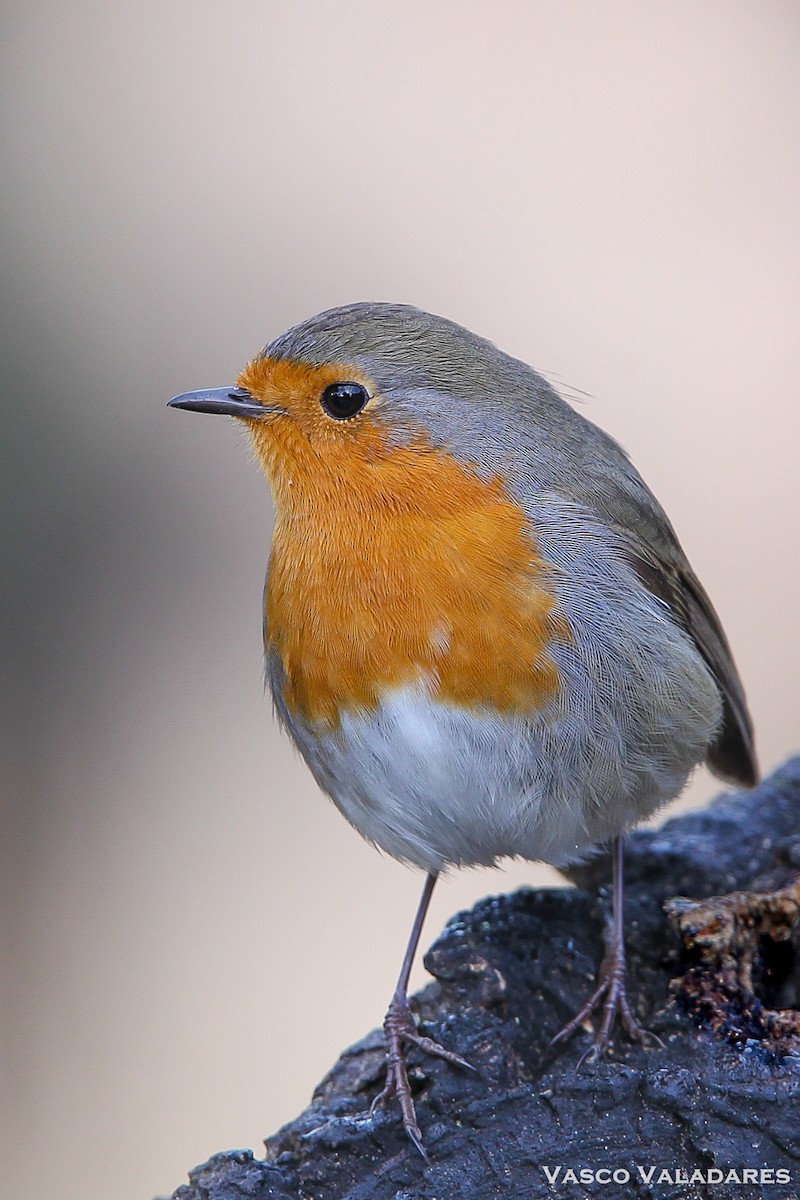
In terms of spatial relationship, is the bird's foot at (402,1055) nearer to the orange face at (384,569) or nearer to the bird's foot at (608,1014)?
the bird's foot at (608,1014)

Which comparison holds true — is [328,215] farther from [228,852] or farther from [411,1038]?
[411,1038]

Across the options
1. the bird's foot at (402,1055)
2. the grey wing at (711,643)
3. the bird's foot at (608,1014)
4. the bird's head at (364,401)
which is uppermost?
the bird's head at (364,401)

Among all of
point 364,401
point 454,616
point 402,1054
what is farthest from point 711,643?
point 402,1054

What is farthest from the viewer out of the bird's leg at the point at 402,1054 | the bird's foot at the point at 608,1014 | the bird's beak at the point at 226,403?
the bird's beak at the point at 226,403

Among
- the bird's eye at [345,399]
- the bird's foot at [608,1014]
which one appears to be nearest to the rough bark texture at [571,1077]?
the bird's foot at [608,1014]

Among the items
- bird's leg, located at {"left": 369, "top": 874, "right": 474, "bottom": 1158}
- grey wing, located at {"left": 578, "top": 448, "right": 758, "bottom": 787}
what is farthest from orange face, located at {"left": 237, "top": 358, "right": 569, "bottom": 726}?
bird's leg, located at {"left": 369, "top": 874, "right": 474, "bottom": 1158}

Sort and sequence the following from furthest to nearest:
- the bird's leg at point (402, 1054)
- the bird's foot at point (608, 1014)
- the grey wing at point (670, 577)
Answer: the grey wing at point (670, 577) < the bird's foot at point (608, 1014) < the bird's leg at point (402, 1054)
